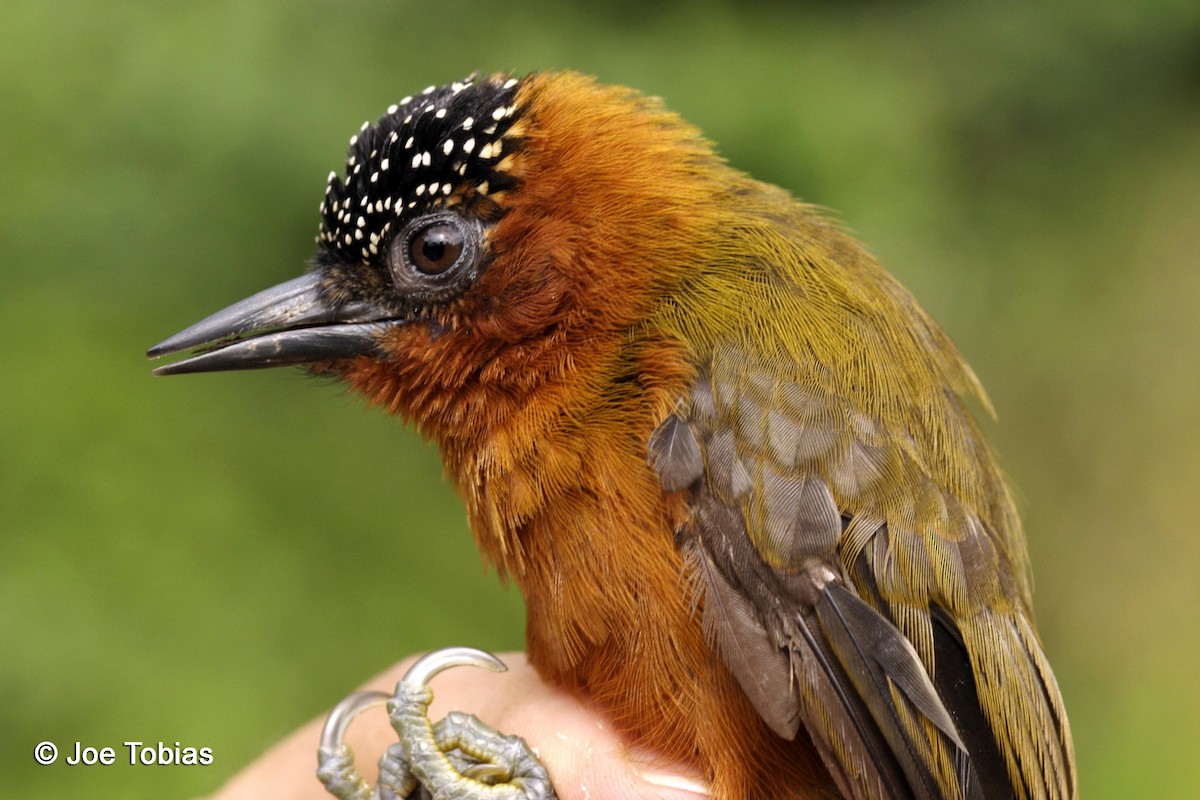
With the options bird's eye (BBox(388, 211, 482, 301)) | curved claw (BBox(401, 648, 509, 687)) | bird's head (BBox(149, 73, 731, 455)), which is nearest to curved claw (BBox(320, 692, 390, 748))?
curved claw (BBox(401, 648, 509, 687))

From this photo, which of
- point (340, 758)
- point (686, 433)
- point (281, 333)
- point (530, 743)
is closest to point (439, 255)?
point (281, 333)

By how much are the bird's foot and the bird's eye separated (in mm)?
947

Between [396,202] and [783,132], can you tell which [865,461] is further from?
[783,132]

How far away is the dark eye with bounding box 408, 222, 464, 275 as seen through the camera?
2.43 meters

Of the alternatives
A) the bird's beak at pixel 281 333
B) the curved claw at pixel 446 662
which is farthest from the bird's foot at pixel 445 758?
the bird's beak at pixel 281 333

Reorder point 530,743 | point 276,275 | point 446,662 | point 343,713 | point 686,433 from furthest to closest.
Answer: point 276,275 → point 343,713 → point 446,662 → point 530,743 → point 686,433

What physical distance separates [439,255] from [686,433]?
74 cm

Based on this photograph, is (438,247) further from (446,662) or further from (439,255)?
(446,662)

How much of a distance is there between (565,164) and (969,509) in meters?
1.24

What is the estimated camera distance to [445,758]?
8.54ft

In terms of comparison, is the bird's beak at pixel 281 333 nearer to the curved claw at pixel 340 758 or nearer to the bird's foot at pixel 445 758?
the bird's foot at pixel 445 758

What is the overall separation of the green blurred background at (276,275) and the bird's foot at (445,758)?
66.1 inches

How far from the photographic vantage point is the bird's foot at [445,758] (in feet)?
8.37

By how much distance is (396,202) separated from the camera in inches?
97.5
